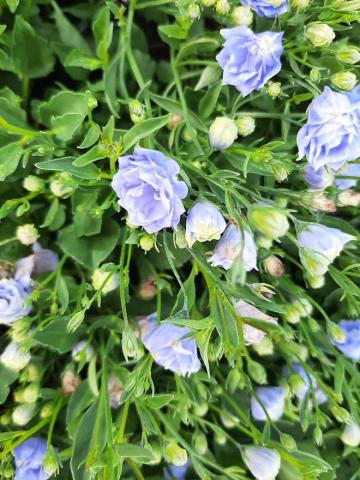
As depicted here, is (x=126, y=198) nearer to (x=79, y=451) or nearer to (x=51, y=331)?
(x=51, y=331)

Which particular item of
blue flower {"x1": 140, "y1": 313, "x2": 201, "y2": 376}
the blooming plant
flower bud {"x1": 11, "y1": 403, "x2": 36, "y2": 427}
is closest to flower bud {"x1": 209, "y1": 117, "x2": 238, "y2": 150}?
the blooming plant

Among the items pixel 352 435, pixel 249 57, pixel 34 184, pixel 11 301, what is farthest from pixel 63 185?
pixel 352 435

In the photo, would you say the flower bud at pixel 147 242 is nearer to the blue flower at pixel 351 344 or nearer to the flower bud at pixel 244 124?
the flower bud at pixel 244 124

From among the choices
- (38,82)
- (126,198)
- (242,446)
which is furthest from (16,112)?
(242,446)

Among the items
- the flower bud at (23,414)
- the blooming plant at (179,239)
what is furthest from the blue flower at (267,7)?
the flower bud at (23,414)

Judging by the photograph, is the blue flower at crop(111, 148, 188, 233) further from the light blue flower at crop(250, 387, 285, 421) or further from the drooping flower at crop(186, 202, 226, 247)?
the light blue flower at crop(250, 387, 285, 421)

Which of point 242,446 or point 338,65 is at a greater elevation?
point 338,65

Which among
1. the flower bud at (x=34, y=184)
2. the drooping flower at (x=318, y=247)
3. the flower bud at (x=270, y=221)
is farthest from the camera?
the flower bud at (x=34, y=184)
